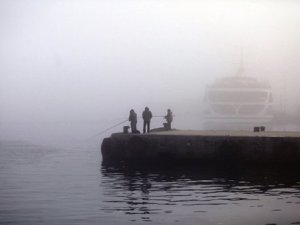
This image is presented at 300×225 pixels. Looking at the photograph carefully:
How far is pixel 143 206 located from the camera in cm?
1349

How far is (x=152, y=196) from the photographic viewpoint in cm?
1534

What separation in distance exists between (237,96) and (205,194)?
61362mm

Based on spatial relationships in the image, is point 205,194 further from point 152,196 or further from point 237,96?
point 237,96

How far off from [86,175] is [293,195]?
9832 mm

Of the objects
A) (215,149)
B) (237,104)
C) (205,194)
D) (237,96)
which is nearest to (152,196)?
(205,194)

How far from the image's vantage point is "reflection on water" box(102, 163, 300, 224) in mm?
12033

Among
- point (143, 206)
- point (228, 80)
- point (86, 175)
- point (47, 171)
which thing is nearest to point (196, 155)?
point (86, 175)

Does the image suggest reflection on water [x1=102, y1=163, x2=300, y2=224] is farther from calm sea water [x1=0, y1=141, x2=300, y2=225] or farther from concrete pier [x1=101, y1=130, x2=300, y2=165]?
concrete pier [x1=101, y1=130, x2=300, y2=165]

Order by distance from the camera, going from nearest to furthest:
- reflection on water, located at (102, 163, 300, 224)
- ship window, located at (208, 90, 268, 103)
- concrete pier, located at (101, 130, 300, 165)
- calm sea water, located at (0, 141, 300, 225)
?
calm sea water, located at (0, 141, 300, 225) < reflection on water, located at (102, 163, 300, 224) < concrete pier, located at (101, 130, 300, 165) < ship window, located at (208, 90, 268, 103)

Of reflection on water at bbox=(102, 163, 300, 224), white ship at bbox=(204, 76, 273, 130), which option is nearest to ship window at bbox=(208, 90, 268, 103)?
white ship at bbox=(204, 76, 273, 130)

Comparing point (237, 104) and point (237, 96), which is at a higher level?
point (237, 96)

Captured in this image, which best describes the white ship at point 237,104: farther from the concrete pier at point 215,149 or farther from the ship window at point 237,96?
the concrete pier at point 215,149

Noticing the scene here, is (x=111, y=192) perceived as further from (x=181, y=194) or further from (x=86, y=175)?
(x=86, y=175)

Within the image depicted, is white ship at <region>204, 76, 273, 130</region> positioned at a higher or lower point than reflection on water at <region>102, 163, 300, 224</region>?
higher
